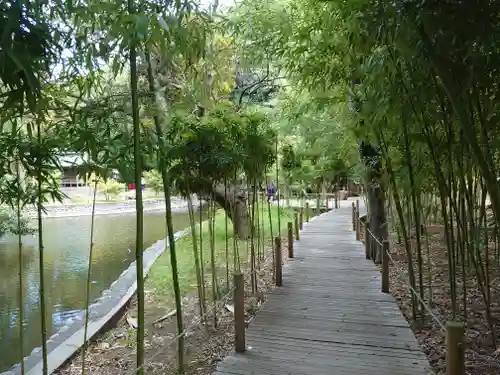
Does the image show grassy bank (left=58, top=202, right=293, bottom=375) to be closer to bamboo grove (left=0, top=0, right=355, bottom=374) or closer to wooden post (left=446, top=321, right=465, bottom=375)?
bamboo grove (left=0, top=0, right=355, bottom=374)

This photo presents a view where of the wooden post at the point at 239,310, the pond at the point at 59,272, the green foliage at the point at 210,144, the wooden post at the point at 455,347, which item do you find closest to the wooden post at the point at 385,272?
the green foliage at the point at 210,144

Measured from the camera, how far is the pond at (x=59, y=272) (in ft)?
14.9

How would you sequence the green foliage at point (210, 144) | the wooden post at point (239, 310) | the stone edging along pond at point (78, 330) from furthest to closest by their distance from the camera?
the stone edging along pond at point (78, 330)
the green foliage at point (210, 144)
the wooden post at point (239, 310)

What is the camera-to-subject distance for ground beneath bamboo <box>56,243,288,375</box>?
3041 mm

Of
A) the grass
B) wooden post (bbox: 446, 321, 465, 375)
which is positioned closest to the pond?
the grass

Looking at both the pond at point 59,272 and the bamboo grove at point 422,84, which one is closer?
the bamboo grove at point 422,84

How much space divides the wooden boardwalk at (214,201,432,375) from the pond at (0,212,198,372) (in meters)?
2.39

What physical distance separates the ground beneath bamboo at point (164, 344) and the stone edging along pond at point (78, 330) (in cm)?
9

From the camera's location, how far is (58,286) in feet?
20.0

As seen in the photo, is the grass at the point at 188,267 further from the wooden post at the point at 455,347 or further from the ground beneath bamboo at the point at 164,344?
the wooden post at the point at 455,347

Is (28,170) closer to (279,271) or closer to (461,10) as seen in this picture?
(461,10)

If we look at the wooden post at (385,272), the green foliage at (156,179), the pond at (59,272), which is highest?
the green foliage at (156,179)

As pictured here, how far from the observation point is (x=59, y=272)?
22.7 ft

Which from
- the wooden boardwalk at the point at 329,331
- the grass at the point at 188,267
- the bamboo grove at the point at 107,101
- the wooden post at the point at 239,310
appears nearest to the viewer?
the bamboo grove at the point at 107,101
